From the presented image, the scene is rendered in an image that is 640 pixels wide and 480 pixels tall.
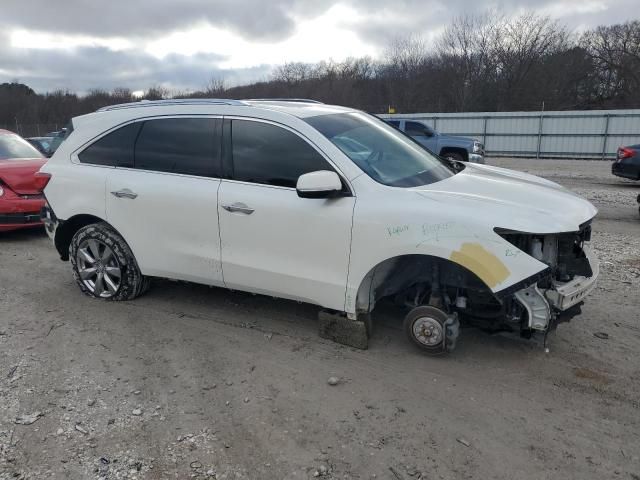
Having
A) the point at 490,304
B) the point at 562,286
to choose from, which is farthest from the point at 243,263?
the point at 562,286

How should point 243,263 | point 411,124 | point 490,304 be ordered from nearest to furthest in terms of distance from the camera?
point 490,304, point 243,263, point 411,124

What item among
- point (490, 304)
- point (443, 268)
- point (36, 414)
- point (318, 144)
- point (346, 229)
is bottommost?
point (36, 414)

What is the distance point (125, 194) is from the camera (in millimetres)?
4453

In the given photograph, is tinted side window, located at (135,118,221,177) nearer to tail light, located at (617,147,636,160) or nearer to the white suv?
the white suv

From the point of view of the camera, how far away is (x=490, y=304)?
357cm

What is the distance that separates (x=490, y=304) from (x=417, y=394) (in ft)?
2.77

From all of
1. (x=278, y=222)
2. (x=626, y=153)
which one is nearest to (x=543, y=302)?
(x=278, y=222)

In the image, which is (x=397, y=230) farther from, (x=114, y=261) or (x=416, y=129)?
(x=416, y=129)

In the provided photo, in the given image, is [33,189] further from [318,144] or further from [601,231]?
[601,231]

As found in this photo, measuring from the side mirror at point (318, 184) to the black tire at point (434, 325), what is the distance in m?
1.06

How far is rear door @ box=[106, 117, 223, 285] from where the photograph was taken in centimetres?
409

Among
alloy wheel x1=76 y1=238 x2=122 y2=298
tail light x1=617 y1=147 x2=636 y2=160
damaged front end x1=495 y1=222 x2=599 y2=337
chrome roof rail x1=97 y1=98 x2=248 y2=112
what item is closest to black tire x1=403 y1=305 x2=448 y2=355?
damaged front end x1=495 y1=222 x2=599 y2=337

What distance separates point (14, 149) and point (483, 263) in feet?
26.4

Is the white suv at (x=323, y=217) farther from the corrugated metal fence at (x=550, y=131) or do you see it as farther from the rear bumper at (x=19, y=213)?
the corrugated metal fence at (x=550, y=131)
